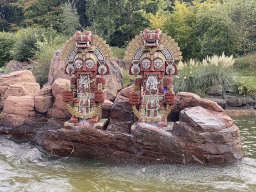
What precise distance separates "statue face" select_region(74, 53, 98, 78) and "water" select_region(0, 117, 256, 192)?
1.97m

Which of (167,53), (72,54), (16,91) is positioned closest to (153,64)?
(167,53)

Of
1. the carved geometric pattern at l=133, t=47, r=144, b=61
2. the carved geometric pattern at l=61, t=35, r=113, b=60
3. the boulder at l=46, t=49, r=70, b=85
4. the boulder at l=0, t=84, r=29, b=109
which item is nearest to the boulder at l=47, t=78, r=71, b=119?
the boulder at l=0, t=84, r=29, b=109

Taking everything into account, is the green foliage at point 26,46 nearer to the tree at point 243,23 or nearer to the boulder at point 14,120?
the boulder at point 14,120

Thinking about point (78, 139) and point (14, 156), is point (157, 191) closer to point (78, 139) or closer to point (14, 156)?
point (78, 139)

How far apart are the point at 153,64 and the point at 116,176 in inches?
99.2

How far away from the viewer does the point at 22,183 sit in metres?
4.77

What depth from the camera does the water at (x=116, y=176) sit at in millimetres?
4547

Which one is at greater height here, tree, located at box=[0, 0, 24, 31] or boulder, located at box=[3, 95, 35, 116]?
tree, located at box=[0, 0, 24, 31]

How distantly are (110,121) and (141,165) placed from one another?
1580 mm

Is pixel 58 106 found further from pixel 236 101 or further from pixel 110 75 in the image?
pixel 236 101

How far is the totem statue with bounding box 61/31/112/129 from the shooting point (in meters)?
6.25

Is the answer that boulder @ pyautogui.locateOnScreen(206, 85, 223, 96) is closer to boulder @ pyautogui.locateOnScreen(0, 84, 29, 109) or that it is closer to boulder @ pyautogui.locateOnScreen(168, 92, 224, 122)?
boulder @ pyautogui.locateOnScreen(168, 92, 224, 122)

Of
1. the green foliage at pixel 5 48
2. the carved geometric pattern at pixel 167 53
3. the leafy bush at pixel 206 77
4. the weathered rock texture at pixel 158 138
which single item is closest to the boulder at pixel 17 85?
the weathered rock texture at pixel 158 138

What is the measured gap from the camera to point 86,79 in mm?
6395
